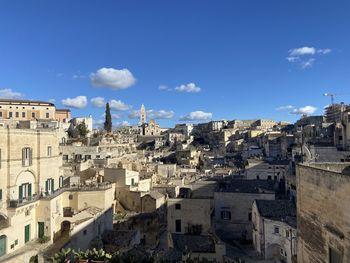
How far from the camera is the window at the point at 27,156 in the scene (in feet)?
90.6

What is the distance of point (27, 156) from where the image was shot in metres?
28.1

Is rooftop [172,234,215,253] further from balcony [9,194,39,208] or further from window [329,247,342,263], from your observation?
window [329,247,342,263]

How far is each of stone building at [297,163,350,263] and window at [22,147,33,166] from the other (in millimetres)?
21827

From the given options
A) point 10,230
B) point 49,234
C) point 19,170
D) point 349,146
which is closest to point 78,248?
point 49,234

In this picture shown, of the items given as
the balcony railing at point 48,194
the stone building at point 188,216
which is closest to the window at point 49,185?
the balcony railing at point 48,194

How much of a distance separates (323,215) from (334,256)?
137cm

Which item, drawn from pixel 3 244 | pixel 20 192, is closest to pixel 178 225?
pixel 20 192

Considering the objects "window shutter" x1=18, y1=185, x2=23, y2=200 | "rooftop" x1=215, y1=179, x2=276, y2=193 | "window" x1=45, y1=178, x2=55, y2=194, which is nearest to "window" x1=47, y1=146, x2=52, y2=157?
"window" x1=45, y1=178, x2=55, y2=194

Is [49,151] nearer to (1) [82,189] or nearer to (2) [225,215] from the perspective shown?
(1) [82,189]

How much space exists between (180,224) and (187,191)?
286 inches

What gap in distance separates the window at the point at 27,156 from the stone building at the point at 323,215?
2183 centimetres

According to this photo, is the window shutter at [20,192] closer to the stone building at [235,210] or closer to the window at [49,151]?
the window at [49,151]

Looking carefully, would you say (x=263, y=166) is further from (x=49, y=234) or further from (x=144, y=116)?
(x=144, y=116)

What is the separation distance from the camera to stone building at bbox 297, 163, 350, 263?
10.8 m
